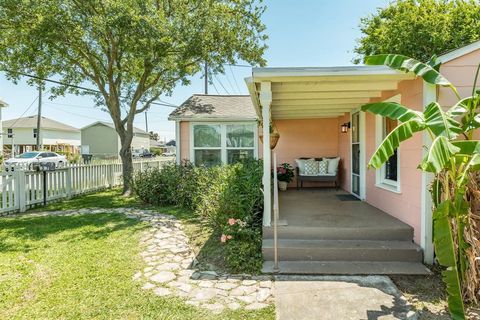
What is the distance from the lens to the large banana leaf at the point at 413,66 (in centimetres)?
345

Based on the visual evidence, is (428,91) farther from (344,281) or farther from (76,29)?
(76,29)

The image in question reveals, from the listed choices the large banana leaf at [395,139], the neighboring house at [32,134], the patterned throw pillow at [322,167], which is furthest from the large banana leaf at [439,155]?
the neighboring house at [32,134]

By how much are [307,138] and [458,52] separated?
6.07 meters

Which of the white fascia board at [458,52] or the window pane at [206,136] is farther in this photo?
the window pane at [206,136]

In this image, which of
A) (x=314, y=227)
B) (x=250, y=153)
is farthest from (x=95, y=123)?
(x=314, y=227)

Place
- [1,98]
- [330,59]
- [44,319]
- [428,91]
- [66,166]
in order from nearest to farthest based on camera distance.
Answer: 1. [44,319]
2. [428,91]
3. [66,166]
4. [330,59]
5. [1,98]

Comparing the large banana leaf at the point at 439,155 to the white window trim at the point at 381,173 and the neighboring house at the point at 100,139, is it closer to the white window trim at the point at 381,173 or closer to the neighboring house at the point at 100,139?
the white window trim at the point at 381,173

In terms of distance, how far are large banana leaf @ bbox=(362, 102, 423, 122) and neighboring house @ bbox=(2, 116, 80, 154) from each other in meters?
39.8

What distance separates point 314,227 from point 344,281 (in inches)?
41.6

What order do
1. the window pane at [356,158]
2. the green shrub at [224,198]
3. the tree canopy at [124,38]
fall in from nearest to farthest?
the green shrub at [224,198] < the window pane at [356,158] < the tree canopy at [124,38]

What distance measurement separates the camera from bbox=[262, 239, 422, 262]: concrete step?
4.16 meters

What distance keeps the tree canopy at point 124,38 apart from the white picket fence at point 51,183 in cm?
143

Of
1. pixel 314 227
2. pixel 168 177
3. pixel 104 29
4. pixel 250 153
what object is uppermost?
pixel 104 29

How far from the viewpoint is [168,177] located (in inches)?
339
